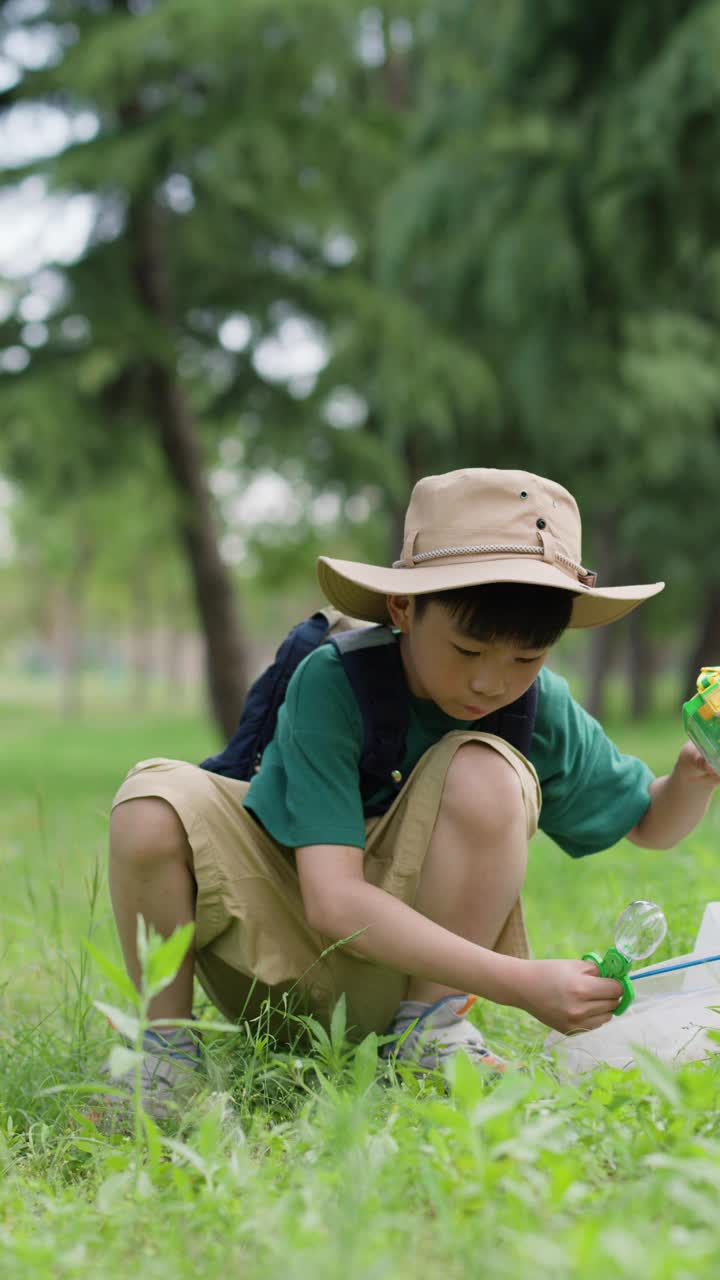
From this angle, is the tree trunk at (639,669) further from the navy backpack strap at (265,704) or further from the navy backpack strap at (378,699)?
the navy backpack strap at (378,699)

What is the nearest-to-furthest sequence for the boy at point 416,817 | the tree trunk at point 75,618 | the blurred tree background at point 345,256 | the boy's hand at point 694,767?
the boy at point 416,817 → the boy's hand at point 694,767 → the blurred tree background at point 345,256 → the tree trunk at point 75,618

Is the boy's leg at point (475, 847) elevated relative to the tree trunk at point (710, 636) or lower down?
elevated

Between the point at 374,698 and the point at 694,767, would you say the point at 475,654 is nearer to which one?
the point at 374,698

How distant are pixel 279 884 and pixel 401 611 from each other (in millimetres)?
494

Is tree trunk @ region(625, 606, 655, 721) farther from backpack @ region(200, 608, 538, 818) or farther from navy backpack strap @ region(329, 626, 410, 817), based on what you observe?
navy backpack strap @ region(329, 626, 410, 817)

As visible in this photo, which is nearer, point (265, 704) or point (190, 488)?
point (265, 704)

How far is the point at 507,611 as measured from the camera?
1931mm

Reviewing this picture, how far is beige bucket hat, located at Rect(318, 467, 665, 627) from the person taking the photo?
1.91 m

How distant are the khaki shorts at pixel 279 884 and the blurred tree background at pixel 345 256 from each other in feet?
14.1

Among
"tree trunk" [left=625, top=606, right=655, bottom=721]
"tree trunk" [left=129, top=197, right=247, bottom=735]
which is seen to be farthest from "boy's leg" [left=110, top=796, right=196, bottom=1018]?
"tree trunk" [left=625, top=606, right=655, bottom=721]

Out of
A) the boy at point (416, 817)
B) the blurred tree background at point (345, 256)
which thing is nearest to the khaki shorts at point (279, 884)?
the boy at point (416, 817)

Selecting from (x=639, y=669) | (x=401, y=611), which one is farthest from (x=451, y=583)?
(x=639, y=669)

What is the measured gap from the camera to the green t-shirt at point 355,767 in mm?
1987

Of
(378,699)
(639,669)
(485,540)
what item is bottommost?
(639,669)
